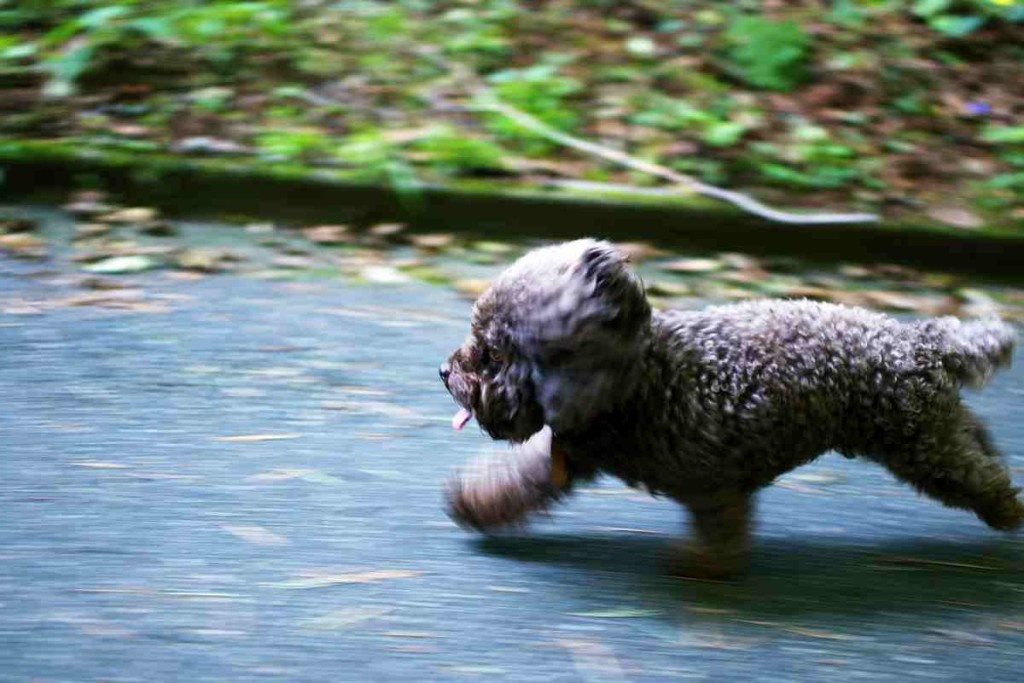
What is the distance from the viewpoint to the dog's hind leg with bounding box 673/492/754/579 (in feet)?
9.98

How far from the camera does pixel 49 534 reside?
123 inches

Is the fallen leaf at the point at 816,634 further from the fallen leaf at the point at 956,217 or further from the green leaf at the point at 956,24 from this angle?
the green leaf at the point at 956,24

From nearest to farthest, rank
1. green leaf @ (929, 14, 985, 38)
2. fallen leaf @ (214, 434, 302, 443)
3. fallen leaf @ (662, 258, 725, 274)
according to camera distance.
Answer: fallen leaf @ (214, 434, 302, 443), fallen leaf @ (662, 258, 725, 274), green leaf @ (929, 14, 985, 38)

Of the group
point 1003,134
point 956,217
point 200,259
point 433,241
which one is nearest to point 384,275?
point 433,241

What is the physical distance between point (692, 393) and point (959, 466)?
2.77ft

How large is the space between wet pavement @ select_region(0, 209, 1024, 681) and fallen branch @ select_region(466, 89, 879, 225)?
216 centimetres

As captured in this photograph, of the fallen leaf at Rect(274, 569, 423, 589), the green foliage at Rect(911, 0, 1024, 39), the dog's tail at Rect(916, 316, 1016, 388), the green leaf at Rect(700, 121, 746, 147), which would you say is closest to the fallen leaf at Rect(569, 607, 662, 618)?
the fallen leaf at Rect(274, 569, 423, 589)

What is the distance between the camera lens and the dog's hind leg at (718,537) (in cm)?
304

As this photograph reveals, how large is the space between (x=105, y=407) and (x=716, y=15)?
6.06m

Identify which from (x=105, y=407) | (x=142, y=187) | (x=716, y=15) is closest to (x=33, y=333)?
(x=105, y=407)

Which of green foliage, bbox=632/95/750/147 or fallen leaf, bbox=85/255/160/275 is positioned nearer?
fallen leaf, bbox=85/255/160/275

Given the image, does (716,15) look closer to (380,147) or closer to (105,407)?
(380,147)

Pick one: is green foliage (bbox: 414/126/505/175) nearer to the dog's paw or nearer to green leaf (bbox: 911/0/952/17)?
green leaf (bbox: 911/0/952/17)

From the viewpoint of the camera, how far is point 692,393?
2.98 metres
